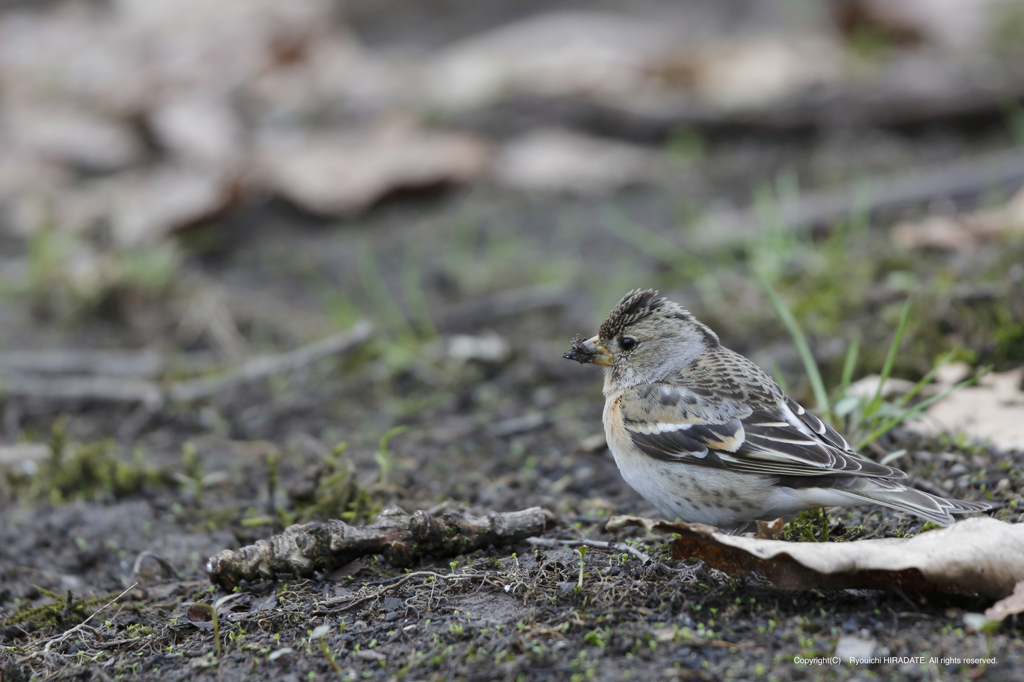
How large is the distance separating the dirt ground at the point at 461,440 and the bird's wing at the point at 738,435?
1.00 feet

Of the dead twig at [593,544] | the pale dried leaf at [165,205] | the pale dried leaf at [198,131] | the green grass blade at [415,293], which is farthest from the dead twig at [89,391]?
the pale dried leaf at [198,131]

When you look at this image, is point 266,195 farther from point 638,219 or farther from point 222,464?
point 222,464

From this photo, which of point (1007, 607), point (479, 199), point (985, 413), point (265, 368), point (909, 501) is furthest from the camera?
point (479, 199)

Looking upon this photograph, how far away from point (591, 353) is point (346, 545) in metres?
1.58

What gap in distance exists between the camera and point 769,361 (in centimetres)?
521

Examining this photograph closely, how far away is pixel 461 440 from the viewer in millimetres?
4965

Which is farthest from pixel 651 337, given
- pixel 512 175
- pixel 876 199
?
pixel 512 175

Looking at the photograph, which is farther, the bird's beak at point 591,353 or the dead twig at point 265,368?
the dead twig at point 265,368

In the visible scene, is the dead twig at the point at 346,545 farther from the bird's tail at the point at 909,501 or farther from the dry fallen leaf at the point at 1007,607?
the dry fallen leaf at the point at 1007,607

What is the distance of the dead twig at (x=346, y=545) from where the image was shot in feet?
10.6

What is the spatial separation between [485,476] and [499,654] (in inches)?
75.1

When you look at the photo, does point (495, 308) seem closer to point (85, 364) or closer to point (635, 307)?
point (635, 307)

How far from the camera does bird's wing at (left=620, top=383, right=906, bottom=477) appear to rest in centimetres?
331

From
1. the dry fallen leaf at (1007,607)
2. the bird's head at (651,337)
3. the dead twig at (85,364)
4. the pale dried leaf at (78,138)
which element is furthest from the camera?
the pale dried leaf at (78,138)
